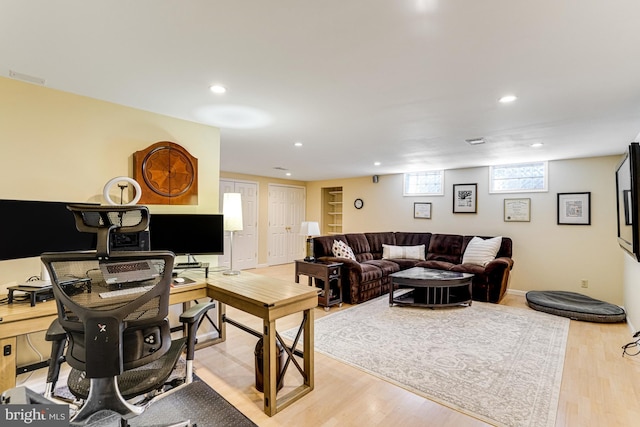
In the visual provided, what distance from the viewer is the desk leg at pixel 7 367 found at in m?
1.70

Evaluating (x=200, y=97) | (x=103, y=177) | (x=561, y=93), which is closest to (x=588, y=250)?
(x=561, y=93)

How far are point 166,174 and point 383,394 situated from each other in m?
2.73

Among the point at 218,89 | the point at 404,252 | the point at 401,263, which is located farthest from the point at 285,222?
the point at 218,89

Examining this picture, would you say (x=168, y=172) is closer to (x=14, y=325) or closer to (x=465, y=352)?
(x=14, y=325)

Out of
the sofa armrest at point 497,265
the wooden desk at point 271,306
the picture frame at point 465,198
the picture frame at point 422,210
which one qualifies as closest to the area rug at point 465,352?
the sofa armrest at point 497,265

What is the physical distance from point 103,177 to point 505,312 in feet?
16.6

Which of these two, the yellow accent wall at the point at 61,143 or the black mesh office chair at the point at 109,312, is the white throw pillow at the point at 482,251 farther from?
the black mesh office chair at the point at 109,312

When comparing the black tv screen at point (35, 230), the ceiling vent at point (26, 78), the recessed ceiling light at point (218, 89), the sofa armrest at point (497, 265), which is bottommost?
the sofa armrest at point (497, 265)

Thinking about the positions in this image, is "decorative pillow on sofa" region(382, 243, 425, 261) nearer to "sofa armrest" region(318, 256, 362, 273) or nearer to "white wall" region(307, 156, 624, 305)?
"white wall" region(307, 156, 624, 305)

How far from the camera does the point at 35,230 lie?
2.01m

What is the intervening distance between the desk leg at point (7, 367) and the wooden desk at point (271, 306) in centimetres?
115

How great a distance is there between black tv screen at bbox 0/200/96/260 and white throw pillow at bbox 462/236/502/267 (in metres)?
5.25

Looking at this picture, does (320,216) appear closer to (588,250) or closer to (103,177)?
(588,250)

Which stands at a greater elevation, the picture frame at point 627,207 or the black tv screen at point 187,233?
the picture frame at point 627,207
